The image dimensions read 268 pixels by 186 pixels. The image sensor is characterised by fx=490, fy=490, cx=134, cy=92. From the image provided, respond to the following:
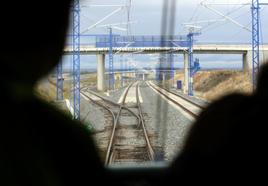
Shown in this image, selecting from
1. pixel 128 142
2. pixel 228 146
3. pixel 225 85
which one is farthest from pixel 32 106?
pixel 128 142

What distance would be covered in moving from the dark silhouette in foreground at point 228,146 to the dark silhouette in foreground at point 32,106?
0.91ft

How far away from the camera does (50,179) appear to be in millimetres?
1223

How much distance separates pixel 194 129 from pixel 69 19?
49 cm

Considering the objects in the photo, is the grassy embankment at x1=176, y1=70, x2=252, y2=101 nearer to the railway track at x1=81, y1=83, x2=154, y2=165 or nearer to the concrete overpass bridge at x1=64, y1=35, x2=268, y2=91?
the concrete overpass bridge at x1=64, y1=35, x2=268, y2=91

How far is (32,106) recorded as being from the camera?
1.30m

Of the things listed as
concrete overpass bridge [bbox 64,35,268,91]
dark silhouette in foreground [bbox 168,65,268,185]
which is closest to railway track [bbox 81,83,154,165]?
concrete overpass bridge [bbox 64,35,268,91]

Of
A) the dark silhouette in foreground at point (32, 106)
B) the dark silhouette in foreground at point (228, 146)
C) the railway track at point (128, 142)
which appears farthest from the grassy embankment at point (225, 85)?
the railway track at point (128, 142)

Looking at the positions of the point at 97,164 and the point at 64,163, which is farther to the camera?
the point at 97,164

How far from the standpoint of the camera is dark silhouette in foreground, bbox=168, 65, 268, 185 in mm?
1299

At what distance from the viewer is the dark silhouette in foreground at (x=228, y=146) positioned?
1299 mm

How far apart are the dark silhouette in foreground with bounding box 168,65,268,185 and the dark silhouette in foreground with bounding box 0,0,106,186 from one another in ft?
0.91

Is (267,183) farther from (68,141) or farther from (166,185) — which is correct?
(68,141)

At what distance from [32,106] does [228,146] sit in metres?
0.54

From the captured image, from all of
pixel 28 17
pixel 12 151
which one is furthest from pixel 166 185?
pixel 28 17
